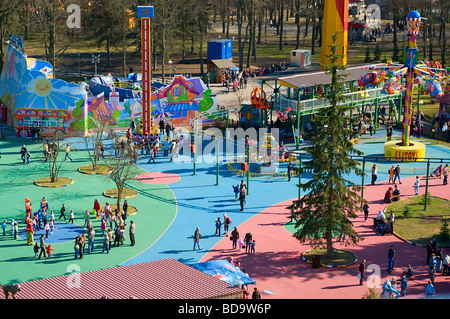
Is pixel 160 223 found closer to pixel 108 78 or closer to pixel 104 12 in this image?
pixel 108 78

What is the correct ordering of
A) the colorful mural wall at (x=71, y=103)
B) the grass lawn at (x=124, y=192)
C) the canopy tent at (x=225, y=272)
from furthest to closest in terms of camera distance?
1. the colorful mural wall at (x=71, y=103)
2. the grass lawn at (x=124, y=192)
3. the canopy tent at (x=225, y=272)

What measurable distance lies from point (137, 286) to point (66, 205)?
743 inches

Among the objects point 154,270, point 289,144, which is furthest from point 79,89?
point 154,270

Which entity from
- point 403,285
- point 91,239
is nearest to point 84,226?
point 91,239

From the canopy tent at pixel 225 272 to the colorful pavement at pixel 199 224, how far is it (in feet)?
5.24

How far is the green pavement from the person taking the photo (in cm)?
3384

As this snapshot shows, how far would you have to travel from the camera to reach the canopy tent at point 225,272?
1154 inches

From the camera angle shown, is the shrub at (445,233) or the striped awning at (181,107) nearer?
the shrub at (445,233)

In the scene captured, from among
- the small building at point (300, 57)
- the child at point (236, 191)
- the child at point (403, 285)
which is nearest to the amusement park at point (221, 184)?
the child at point (403, 285)

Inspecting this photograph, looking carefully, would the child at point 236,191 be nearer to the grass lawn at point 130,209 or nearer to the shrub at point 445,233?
the grass lawn at point 130,209

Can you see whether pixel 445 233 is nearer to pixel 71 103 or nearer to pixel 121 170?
pixel 121 170

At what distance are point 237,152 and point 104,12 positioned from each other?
118ft

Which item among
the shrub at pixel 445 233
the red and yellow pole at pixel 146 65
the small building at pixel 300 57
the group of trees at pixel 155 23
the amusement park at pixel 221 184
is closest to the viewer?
the amusement park at pixel 221 184

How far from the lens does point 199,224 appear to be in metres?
39.5
